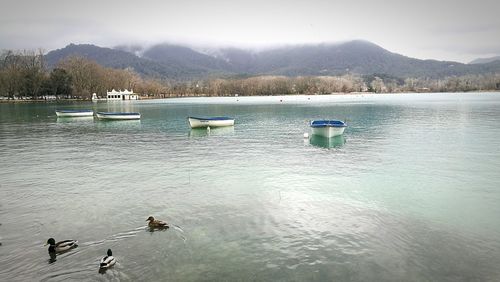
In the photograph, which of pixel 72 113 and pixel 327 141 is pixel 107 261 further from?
pixel 72 113

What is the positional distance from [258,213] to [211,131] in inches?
1425

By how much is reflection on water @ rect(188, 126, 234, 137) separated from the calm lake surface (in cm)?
1364

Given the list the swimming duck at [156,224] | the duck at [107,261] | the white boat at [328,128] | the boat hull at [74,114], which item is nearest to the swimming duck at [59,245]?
the duck at [107,261]

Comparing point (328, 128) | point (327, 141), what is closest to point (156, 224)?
point (327, 141)

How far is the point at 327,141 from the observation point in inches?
1588

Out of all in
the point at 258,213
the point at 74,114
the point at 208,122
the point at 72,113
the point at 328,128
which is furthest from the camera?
the point at 74,114

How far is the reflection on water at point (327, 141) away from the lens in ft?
125

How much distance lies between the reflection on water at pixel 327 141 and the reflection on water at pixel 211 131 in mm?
13373

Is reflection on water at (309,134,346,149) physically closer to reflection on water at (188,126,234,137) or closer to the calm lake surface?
the calm lake surface

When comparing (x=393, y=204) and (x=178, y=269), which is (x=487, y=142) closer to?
(x=393, y=204)

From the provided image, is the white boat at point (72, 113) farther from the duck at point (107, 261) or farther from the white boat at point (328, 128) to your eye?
the duck at point (107, 261)

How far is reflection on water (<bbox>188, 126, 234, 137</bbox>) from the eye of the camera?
4909 centimetres

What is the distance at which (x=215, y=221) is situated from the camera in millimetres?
16406

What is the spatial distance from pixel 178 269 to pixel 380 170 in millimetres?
18597
